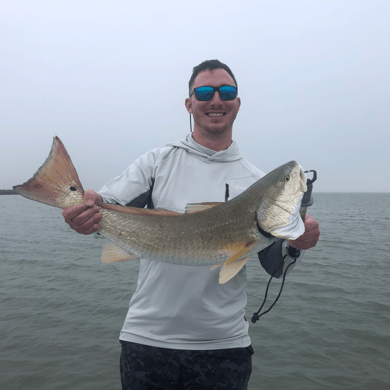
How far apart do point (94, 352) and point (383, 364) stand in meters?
5.71

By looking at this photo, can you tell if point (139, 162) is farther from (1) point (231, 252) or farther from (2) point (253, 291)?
(2) point (253, 291)

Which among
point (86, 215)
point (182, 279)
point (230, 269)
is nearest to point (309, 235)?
point (230, 269)

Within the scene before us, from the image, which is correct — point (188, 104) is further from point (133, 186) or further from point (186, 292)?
point (186, 292)

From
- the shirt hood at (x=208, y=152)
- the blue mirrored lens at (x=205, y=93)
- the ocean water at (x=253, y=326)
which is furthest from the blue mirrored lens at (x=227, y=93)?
the ocean water at (x=253, y=326)

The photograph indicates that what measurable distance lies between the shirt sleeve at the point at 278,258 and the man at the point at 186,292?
0.03ft

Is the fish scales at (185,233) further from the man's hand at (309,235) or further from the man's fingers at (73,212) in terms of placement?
the man's hand at (309,235)

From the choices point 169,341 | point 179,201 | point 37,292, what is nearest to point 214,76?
point 179,201

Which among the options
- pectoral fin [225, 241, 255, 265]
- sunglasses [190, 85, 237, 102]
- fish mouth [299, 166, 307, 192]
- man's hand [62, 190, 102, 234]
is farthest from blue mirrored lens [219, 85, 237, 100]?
man's hand [62, 190, 102, 234]

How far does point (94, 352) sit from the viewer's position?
5.84 metres

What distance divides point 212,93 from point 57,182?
1731 mm

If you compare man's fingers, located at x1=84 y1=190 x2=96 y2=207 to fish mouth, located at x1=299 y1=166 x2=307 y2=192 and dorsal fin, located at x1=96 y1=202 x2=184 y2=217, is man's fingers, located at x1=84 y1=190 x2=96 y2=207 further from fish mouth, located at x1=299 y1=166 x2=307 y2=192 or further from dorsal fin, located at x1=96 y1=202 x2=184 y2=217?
fish mouth, located at x1=299 y1=166 x2=307 y2=192

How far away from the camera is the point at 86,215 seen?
7.50 ft

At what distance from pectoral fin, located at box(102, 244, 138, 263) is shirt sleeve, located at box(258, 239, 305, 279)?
140cm

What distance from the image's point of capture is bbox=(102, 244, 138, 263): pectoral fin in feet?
8.04
